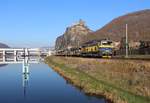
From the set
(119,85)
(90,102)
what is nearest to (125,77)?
(119,85)

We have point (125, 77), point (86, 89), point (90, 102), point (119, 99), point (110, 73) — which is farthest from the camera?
point (110, 73)

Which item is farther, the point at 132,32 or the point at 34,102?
the point at 132,32

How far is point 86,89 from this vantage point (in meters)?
39.8

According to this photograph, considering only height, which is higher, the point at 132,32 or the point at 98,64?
the point at 132,32

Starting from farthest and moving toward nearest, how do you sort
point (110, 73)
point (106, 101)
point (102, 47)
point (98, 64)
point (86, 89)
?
point (102, 47), point (98, 64), point (110, 73), point (86, 89), point (106, 101)

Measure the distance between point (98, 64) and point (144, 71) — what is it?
21170 millimetres

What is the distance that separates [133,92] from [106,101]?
108 inches

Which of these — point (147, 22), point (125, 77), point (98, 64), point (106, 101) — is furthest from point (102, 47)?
point (147, 22)

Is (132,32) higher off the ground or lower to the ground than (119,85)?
higher

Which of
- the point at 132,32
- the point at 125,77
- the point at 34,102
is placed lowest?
the point at 34,102

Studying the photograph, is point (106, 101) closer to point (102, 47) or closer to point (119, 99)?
point (119, 99)

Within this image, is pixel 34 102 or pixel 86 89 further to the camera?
pixel 86 89

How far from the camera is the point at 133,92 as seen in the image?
30016mm

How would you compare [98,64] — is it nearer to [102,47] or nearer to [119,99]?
[102,47]
